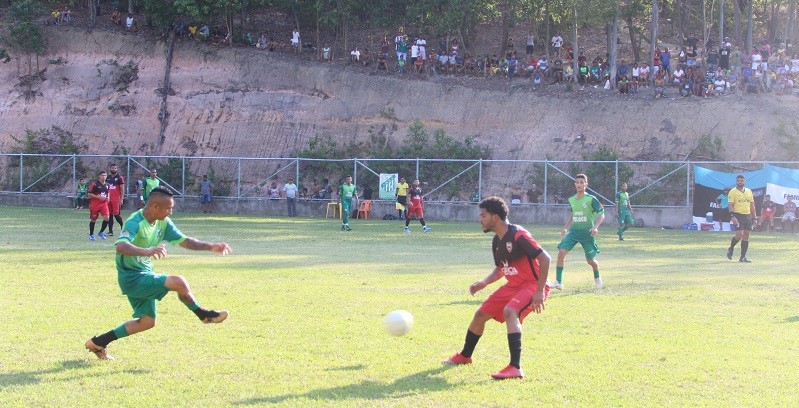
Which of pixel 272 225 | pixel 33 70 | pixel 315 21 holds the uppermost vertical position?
pixel 315 21

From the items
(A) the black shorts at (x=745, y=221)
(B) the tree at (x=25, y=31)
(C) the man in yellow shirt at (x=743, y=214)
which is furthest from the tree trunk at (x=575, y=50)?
(B) the tree at (x=25, y=31)

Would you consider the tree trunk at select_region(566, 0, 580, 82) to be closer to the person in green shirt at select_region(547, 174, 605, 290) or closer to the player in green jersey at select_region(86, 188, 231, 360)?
the person in green shirt at select_region(547, 174, 605, 290)

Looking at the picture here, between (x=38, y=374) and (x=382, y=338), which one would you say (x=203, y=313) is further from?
(x=382, y=338)

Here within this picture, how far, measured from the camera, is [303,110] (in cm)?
5009

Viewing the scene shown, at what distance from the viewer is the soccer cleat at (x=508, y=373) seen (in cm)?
814

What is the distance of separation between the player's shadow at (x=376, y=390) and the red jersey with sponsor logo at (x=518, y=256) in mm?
1249

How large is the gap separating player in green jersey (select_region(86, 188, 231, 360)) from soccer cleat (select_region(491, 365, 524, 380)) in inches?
110

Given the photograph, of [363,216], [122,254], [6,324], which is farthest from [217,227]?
[122,254]

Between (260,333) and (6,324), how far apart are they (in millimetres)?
3101

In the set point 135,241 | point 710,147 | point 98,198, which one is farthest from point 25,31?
point 135,241

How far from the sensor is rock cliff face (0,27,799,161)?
4288 centimetres

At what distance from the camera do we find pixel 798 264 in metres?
20.2

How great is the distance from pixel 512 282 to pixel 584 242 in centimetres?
701

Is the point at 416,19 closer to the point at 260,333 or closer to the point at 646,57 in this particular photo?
the point at 646,57
